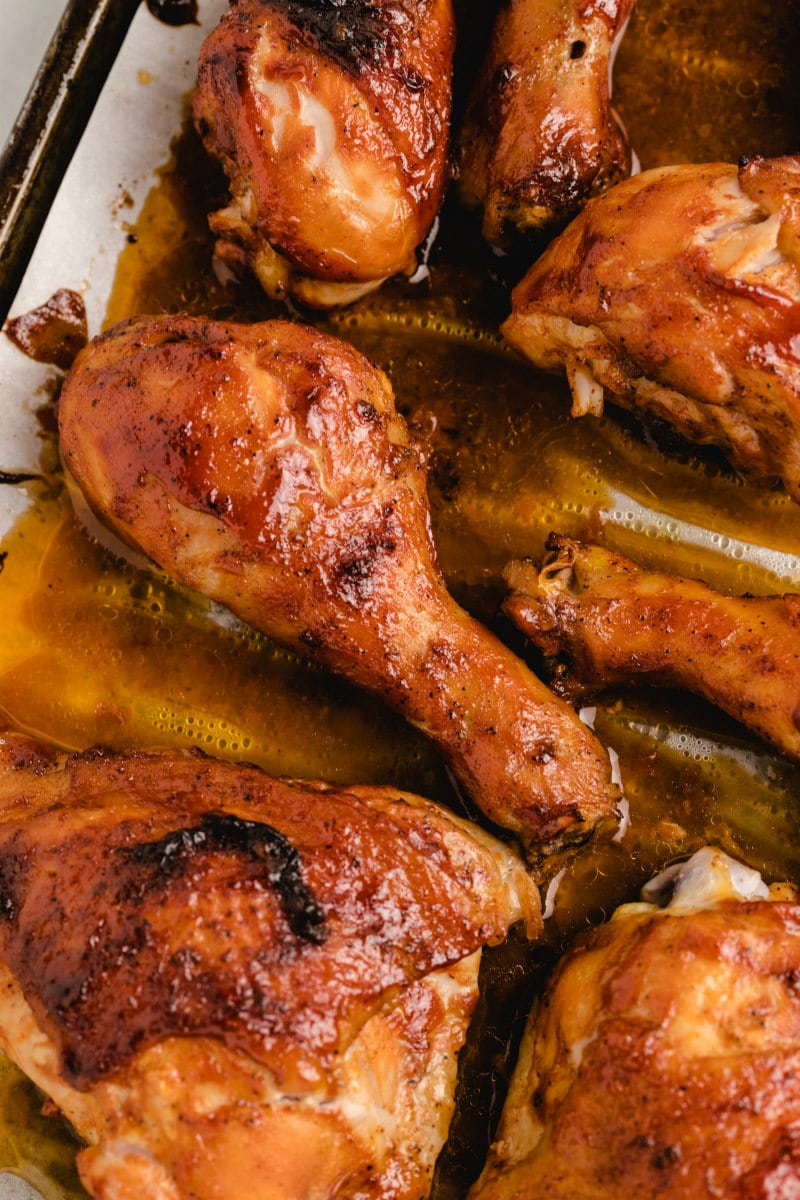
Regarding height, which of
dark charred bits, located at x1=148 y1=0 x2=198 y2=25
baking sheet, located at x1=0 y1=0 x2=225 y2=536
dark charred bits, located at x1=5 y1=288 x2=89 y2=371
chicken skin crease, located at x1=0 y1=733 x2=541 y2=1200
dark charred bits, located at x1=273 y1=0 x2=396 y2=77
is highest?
dark charred bits, located at x1=148 y1=0 x2=198 y2=25

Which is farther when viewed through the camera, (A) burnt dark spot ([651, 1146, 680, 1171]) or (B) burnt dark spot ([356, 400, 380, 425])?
(B) burnt dark spot ([356, 400, 380, 425])

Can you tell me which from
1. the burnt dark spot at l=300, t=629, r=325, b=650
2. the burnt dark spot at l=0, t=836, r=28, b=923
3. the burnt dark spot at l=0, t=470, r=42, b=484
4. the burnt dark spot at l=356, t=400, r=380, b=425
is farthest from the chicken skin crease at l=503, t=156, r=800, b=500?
the burnt dark spot at l=0, t=836, r=28, b=923

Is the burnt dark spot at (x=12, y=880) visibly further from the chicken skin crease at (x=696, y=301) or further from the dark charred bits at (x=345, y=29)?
the dark charred bits at (x=345, y=29)

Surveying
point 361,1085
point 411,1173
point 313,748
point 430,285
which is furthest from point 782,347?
point 411,1173

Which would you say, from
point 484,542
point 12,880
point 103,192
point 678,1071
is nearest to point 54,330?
point 103,192

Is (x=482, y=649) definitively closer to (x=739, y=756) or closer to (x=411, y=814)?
(x=411, y=814)

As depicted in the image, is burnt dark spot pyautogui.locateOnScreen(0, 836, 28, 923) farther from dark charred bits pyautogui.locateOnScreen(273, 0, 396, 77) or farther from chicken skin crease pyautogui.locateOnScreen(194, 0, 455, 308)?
dark charred bits pyautogui.locateOnScreen(273, 0, 396, 77)

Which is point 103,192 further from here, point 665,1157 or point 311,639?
point 665,1157
